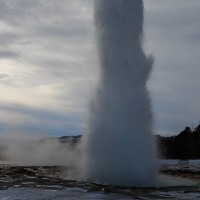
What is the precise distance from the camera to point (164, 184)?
21094 millimetres

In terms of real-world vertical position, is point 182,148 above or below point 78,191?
above

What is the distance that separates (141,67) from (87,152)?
5074 millimetres

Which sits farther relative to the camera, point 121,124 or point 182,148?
point 182,148

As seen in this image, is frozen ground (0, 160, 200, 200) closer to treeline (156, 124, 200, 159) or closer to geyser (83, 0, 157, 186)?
geyser (83, 0, 157, 186)

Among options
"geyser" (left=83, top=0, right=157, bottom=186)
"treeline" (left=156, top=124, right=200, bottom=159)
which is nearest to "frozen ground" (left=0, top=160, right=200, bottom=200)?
"geyser" (left=83, top=0, right=157, bottom=186)

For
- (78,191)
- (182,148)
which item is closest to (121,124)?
(78,191)

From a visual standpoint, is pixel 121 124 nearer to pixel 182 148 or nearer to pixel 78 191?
pixel 78 191

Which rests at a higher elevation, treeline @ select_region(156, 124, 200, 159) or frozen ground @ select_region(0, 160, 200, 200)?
treeline @ select_region(156, 124, 200, 159)

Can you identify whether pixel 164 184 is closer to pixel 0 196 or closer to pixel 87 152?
pixel 87 152

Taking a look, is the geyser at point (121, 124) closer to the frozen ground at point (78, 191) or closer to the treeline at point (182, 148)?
the frozen ground at point (78, 191)

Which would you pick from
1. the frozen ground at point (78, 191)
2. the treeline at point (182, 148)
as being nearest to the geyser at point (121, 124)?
the frozen ground at point (78, 191)

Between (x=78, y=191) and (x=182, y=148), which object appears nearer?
(x=78, y=191)

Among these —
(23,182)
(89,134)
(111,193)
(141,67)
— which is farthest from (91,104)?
(111,193)

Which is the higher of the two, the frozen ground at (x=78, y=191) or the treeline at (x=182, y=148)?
the treeline at (x=182, y=148)
